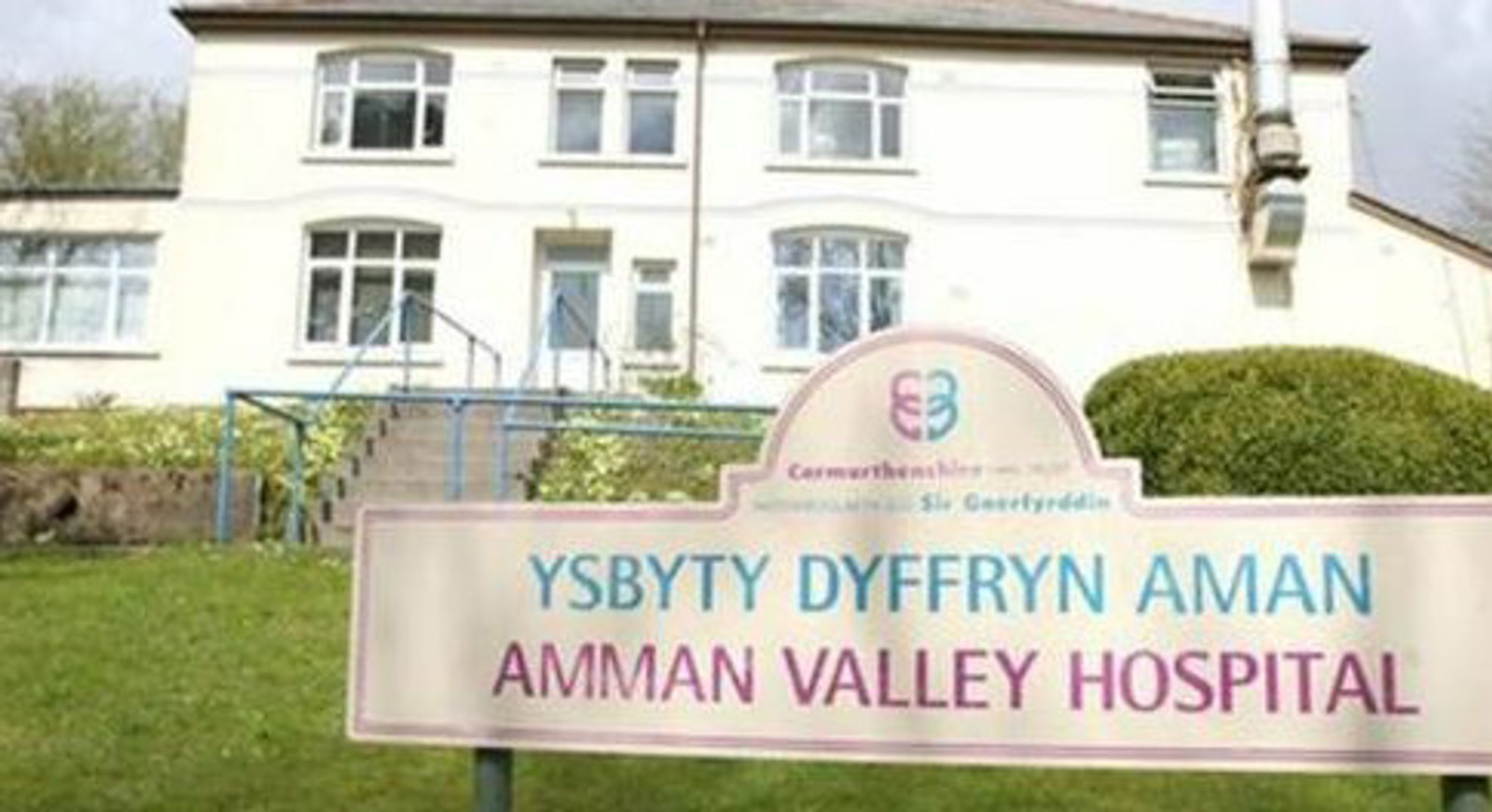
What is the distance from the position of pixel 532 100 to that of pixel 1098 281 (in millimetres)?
9251

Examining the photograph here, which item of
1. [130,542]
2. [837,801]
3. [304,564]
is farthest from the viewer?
[130,542]

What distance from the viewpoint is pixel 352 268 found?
26125 mm

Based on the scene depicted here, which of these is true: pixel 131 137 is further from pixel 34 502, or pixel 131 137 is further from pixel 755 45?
pixel 34 502

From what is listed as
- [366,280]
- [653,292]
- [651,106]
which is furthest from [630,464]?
[651,106]

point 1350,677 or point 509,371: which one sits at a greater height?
point 509,371

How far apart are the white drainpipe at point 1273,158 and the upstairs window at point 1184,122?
970 millimetres

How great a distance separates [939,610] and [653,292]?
72.3 ft

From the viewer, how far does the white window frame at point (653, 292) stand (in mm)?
25750

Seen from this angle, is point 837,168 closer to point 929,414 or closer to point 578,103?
point 578,103

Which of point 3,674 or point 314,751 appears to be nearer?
point 314,751

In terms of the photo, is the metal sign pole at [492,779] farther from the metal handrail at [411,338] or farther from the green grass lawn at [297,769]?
the metal handrail at [411,338]

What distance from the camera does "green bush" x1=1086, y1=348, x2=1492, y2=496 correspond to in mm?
12859

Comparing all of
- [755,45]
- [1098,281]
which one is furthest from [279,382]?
[1098,281]

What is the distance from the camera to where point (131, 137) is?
4072cm
